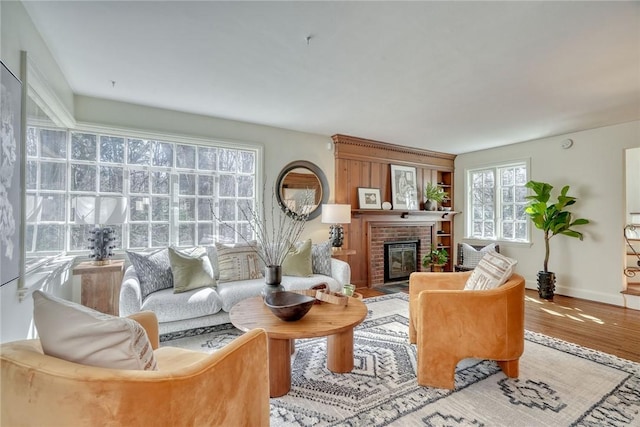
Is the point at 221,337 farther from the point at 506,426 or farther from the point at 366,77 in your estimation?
the point at 366,77

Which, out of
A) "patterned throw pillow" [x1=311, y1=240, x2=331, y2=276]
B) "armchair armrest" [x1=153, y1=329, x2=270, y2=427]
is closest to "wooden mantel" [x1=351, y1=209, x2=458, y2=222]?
"patterned throw pillow" [x1=311, y1=240, x2=331, y2=276]

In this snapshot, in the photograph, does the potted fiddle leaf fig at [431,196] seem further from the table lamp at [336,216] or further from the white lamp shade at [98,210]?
the white lamp shade at [98,210]

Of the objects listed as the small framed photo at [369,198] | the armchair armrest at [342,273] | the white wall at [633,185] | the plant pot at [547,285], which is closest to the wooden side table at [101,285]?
the armchair armrest at [342,273]

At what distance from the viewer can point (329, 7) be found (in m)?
1.75

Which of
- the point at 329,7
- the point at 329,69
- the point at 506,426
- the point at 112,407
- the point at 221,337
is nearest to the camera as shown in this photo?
the point at 112,407

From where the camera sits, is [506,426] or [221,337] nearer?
[506,426]

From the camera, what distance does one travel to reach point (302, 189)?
4418mm

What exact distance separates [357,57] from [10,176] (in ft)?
7.55

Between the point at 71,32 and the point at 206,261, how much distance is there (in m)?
2.14

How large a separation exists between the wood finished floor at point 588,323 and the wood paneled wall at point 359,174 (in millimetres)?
743

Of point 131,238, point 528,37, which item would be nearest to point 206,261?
point 131,238

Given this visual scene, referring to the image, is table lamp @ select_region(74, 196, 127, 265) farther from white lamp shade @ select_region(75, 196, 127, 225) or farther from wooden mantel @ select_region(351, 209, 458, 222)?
wooden mantel @ select_region(351, 209, 458, 222)

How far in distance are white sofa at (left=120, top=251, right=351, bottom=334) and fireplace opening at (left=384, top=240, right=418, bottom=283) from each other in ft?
8.97

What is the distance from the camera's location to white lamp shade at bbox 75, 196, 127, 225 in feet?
8.69
